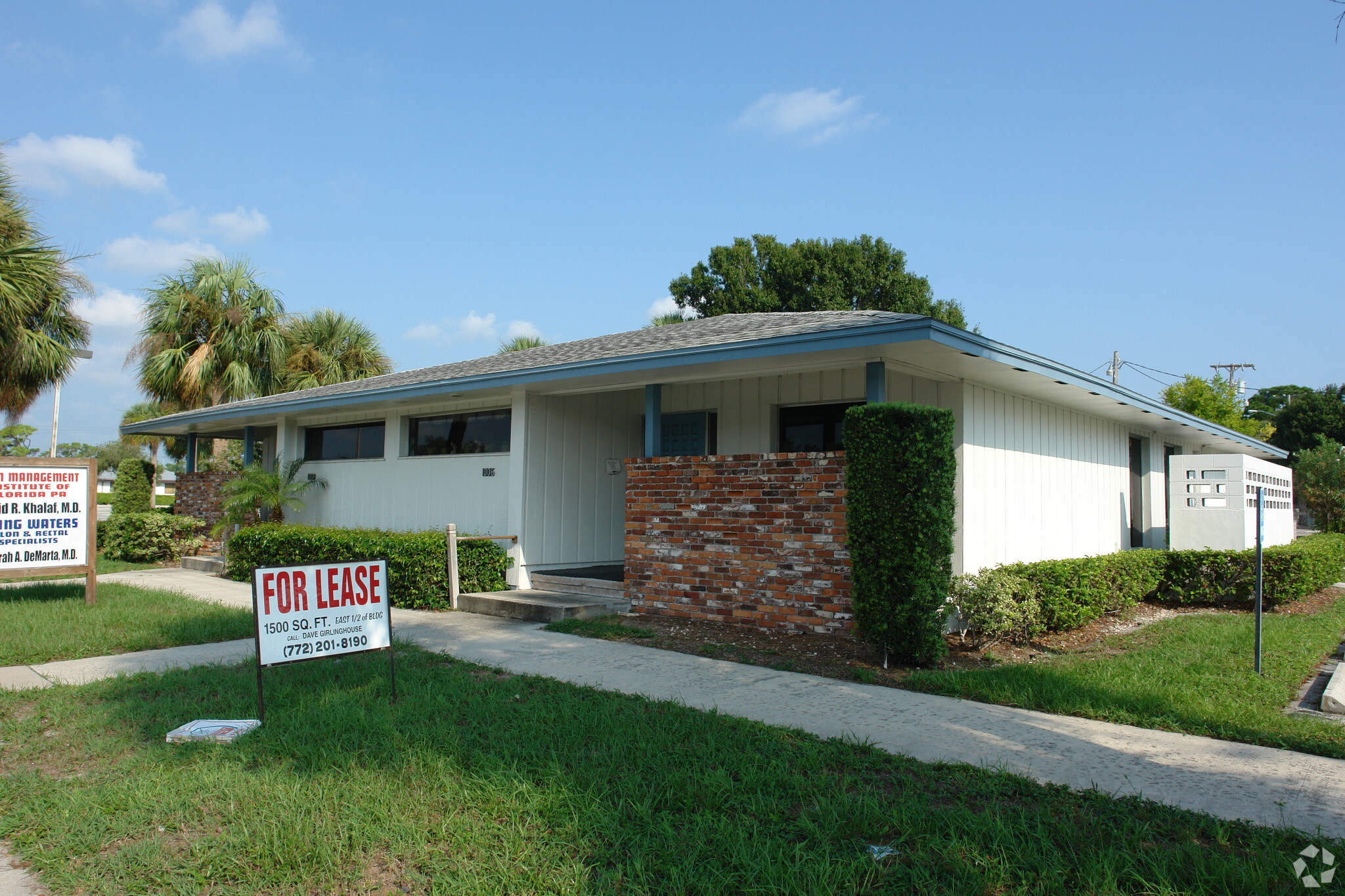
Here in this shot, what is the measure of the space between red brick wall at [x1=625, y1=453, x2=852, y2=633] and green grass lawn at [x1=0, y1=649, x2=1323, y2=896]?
307 centimetres

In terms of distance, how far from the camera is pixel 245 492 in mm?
14812

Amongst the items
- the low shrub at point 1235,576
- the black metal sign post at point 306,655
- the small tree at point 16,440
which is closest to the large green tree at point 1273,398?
the low shrub at point 1235,576

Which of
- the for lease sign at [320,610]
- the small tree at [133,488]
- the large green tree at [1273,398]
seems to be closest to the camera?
the for lease sign at [320,610]

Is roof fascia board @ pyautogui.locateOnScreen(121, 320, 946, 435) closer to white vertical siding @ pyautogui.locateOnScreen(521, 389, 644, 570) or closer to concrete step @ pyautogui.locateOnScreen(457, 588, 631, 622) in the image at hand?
white vertical siding @ pyautogui.locateOnScreen(521, 389, 644, 570)

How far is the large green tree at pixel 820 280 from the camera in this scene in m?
33.6

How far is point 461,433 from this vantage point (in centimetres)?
1305

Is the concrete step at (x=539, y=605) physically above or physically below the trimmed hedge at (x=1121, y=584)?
below

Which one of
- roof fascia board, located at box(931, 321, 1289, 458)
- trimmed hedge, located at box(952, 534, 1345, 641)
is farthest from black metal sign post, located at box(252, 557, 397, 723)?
trimmed hedge, located at box(952, 534, 1345, 641)

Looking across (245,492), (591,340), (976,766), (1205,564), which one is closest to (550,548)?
(591,340)

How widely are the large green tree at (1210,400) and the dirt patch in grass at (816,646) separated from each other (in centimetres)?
2100

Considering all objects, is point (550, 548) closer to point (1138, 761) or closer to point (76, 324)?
point (1138, 761)

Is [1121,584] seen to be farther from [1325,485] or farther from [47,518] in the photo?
[1325,485]

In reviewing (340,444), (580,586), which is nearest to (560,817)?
(580,586)

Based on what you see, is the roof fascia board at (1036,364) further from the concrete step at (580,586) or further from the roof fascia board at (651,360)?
the concrete step at (580,586)
